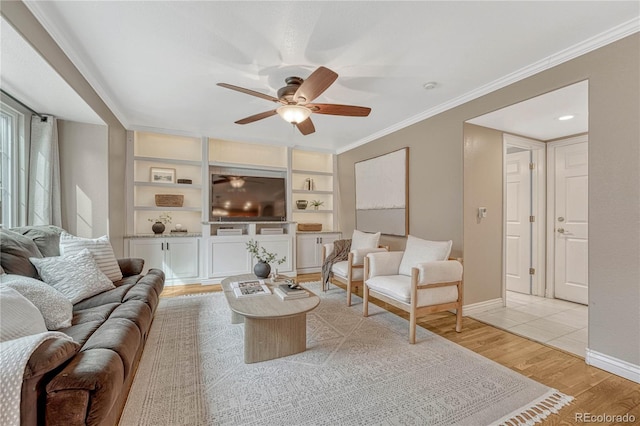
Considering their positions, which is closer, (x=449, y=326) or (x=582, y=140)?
(x=449, y=326)

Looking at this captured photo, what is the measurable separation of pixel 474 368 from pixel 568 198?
2903 mm

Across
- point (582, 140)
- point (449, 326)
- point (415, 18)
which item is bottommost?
point (449, 326)

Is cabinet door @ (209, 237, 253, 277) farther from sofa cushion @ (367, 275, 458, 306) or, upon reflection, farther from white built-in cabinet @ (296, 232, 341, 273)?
sofa cushion @ (367, 275, 458, 306)

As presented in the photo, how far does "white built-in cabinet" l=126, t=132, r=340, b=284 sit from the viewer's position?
13.8 feet

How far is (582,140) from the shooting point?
11.1 feet

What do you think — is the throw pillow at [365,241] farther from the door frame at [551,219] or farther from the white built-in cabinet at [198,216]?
the door frame at [551,219]

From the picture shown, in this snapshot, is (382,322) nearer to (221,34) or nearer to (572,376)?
(572,376)

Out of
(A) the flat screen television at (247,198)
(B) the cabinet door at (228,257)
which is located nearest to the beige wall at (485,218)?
(A) the flat screen television at (247,198)

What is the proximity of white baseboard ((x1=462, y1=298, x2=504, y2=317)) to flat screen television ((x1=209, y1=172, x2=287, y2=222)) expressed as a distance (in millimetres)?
3191

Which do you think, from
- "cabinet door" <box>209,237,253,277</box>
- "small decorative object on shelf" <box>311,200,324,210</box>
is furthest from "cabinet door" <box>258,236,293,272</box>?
"small decorative object on shelf" <box>311,200,324,210</box>

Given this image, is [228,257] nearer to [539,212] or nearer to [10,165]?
[10,165]

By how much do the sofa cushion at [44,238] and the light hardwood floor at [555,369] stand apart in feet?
11.4

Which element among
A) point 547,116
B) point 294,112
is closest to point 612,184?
point 547,116

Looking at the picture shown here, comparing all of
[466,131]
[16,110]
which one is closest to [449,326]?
[466,131]
